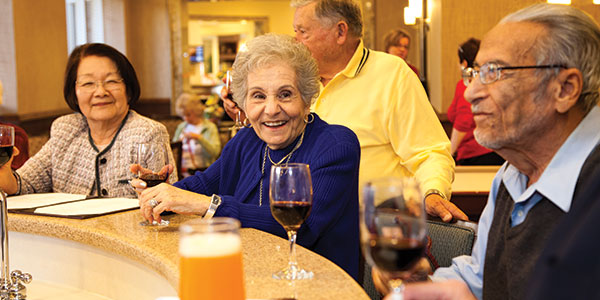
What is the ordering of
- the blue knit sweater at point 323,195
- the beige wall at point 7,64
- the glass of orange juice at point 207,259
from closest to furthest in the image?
1. the glass of orange juice at point 207,259
2. the blue knit sweater at point 323,195
3. the beige wall at point 7,64

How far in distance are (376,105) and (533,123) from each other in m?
1.50

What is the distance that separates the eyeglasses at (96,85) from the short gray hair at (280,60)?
981 mm

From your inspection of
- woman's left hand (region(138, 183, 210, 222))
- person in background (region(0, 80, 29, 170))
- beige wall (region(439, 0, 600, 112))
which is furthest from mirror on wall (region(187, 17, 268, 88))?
woman's left hand (region(138, 183, 210, 222))

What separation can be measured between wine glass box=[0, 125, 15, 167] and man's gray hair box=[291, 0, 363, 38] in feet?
5.10

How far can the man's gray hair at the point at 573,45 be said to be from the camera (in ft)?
4.87

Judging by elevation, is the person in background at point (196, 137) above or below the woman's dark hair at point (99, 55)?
below

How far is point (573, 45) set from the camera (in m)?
1.49

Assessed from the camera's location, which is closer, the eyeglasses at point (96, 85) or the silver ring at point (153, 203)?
the silver ring at point (153, 203)

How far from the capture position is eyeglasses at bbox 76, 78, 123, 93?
9.90 ft

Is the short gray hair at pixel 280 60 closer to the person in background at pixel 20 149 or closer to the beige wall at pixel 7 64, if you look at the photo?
the person in background at pixel 20 149

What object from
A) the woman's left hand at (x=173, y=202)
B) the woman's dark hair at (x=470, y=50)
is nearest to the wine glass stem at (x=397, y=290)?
the woman's left hand at (x=173, y=202)

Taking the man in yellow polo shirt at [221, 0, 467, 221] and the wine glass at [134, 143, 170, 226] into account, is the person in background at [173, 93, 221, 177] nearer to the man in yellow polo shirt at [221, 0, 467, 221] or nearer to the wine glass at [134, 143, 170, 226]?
the man in yellow polo shirt at [221, 0, 467, 221]

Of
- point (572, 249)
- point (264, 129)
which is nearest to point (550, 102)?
point (572, 249)

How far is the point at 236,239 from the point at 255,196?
4.13 ft
